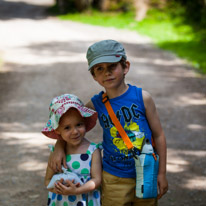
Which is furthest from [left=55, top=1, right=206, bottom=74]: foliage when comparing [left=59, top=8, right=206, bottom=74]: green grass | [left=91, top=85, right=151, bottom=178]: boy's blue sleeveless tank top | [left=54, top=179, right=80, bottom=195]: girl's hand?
[left=54, top=179, right=80, bottom=195]: girl's hand

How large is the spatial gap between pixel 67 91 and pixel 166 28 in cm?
815

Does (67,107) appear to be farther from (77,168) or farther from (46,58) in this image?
(46,58)

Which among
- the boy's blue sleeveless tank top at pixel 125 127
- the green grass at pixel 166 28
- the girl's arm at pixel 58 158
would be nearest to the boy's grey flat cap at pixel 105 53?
the boy's blue sleeveless tank top at pixel 125 127

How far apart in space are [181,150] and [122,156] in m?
2.54

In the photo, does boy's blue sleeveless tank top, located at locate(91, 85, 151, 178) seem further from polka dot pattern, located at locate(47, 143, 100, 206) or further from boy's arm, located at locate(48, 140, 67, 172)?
boy's arm, located at locate(48, 140, 67, 172)

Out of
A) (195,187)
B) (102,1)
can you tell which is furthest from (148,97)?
(102,1)

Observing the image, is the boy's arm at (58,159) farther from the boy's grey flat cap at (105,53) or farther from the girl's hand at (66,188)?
the boy's grey flat cap at (105,53)

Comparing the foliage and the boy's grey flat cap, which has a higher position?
the foliage

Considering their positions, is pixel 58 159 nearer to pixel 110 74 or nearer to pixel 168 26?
pixel 110 74

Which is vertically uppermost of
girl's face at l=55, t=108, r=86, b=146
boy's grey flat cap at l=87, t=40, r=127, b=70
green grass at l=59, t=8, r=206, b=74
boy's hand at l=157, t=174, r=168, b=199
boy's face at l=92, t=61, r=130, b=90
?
green grass at l=59, t=8, r=206, b=74

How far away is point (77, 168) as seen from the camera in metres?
2.56

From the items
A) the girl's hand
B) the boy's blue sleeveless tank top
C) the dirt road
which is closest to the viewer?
the girl's hand

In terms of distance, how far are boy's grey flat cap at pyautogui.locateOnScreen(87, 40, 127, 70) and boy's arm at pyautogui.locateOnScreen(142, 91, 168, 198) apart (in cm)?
33

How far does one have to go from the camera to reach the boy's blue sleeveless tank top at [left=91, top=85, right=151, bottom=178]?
8.23 feet
